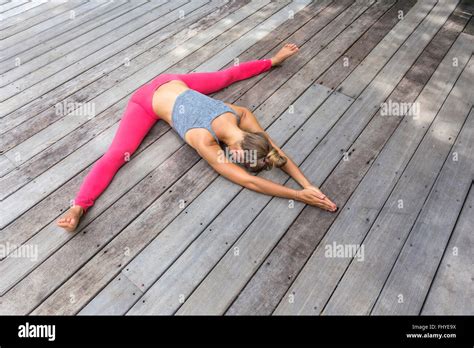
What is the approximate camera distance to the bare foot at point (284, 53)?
11.1 ft

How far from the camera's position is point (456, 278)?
2027 millimetres

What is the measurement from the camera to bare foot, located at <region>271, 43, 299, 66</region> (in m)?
3.39

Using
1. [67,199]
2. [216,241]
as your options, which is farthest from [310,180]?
[67,199]

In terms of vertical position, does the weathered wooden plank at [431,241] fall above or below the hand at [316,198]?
below

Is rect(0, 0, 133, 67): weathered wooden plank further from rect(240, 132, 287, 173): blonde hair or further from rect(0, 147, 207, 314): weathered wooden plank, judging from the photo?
rect(240, 132, 287, 173): blonde hair

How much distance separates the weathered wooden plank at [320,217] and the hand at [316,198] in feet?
0.18

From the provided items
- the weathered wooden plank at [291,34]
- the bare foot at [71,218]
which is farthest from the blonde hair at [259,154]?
the bare foot at [71,218]

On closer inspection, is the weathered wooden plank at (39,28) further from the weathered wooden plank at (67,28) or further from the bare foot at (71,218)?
the bare foot at (71,218)

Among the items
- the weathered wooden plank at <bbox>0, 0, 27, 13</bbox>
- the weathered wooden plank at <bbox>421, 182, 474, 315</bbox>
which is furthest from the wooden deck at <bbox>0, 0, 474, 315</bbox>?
the weathered wooden plank at <bbox>0, 0, 27, 13</bbox>

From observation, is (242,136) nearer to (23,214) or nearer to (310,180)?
(310,180)
